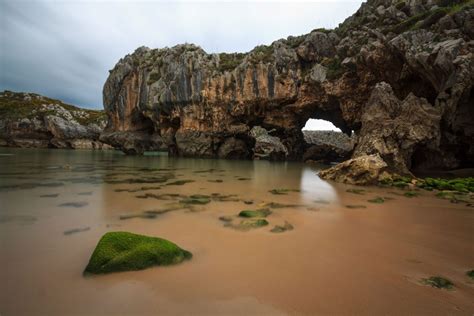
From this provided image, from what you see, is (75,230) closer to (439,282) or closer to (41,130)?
(439,282)

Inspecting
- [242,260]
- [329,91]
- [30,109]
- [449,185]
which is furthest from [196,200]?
[30,109]

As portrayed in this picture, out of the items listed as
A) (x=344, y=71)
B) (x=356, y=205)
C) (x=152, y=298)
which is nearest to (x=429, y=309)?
(x=152, y=298)

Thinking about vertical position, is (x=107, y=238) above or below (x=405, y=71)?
below

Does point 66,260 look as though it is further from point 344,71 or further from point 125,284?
point 344,71

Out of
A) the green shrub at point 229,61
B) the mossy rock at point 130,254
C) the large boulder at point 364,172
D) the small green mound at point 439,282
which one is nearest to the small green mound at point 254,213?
the mossy rock at point 130,254

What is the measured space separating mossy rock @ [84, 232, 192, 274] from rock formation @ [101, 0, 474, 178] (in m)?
18.2

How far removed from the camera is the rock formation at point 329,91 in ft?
66.2

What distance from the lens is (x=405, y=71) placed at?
2467 cm

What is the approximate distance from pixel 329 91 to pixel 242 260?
31316 mm

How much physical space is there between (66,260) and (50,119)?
77.7 m

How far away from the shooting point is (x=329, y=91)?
32375 mm

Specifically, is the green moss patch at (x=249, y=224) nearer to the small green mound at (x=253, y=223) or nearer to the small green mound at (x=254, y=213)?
the small green mound at (x=253, y=223)

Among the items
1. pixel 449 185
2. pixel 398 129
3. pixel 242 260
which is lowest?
pixel 242 260

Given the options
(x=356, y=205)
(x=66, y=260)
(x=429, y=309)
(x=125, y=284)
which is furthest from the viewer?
(x=356, y=205)
